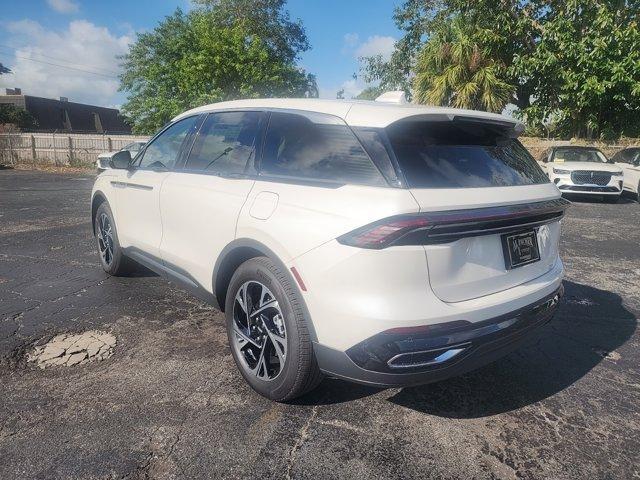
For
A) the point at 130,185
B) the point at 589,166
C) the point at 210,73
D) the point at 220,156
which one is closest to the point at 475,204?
the point at 220,156

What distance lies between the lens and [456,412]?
2.53m

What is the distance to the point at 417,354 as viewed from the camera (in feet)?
6.52

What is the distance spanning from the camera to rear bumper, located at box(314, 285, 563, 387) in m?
1.97

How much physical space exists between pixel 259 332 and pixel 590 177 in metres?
11.8

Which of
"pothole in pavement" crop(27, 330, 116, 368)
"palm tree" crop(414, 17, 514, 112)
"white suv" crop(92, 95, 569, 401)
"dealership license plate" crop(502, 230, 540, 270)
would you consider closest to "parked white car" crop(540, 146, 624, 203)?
"palm tree" crop(414, 17, 514, 112)

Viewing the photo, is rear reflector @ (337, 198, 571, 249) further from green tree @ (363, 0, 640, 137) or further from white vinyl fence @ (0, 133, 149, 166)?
white vinyl fence @ (0, 133, 149, 166)

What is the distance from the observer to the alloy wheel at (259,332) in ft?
8.05

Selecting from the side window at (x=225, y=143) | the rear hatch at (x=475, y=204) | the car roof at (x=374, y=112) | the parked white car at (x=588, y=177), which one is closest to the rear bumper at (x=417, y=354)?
the rear hatch at (x=475, y=204)

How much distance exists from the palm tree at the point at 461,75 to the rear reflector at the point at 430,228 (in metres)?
15.1

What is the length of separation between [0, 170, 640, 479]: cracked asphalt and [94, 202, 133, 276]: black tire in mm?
640

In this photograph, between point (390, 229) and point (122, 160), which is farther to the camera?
point (122, 160)

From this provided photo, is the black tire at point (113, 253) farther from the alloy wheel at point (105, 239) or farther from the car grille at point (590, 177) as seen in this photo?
the car grille at point (590, 177)

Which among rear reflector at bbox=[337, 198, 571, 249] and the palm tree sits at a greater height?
the palm tree

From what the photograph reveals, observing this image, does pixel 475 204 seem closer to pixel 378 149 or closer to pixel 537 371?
pixel 378 149
